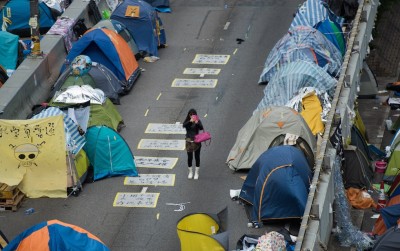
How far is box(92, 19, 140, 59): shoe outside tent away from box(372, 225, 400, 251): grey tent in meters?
13.6

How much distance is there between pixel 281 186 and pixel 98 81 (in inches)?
339

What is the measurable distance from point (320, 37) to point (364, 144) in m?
3.88

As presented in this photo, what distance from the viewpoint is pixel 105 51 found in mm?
32719

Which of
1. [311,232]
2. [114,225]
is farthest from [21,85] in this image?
[311,232]

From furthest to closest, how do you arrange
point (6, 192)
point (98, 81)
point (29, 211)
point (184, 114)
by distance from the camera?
point (98, 81), point (184, 114), point (6, 192), point (29, 211)

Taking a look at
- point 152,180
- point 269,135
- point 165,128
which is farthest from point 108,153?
point 269,135

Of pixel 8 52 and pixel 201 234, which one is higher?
pixel 201 234

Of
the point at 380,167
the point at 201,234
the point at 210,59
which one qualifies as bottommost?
the point at 380,167

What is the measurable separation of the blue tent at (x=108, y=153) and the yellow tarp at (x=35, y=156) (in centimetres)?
96

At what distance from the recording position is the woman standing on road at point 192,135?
26.5 m

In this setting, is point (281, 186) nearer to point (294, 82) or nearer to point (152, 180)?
point (152, 180)

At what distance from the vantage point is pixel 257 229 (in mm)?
25031

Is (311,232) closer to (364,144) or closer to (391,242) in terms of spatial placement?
(391,242)

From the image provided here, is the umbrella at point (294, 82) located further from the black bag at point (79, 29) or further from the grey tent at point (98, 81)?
the black bag at point (79, 29)
